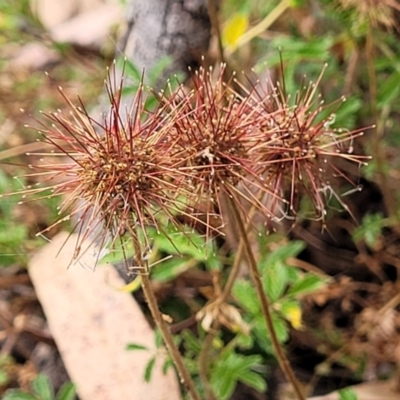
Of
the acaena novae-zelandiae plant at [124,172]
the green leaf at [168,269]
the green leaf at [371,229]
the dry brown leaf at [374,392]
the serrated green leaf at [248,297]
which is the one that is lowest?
the dry brown leaf at [374,392]

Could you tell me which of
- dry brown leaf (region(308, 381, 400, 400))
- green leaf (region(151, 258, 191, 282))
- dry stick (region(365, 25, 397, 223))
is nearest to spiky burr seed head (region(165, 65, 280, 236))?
green leaf (region(151, 258, 191, 282))

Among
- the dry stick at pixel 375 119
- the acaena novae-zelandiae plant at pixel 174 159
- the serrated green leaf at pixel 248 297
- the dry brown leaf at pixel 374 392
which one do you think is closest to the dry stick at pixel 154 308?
the acaena novae-zelandiae plant at pixel 174 159

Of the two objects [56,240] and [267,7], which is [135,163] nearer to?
[56,240]

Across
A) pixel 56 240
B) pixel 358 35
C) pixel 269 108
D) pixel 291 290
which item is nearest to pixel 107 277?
pixel 56 240

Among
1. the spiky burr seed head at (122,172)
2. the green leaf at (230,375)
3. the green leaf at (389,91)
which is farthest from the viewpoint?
the green leaf at (389,91)

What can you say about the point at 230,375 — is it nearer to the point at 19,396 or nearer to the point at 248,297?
the point at 248,297

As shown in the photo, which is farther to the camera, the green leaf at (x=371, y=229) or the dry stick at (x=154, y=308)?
the green leaf at (x=371, y=229)

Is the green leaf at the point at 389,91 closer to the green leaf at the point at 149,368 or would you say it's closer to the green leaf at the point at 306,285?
the green leaf at the point at 306,285
